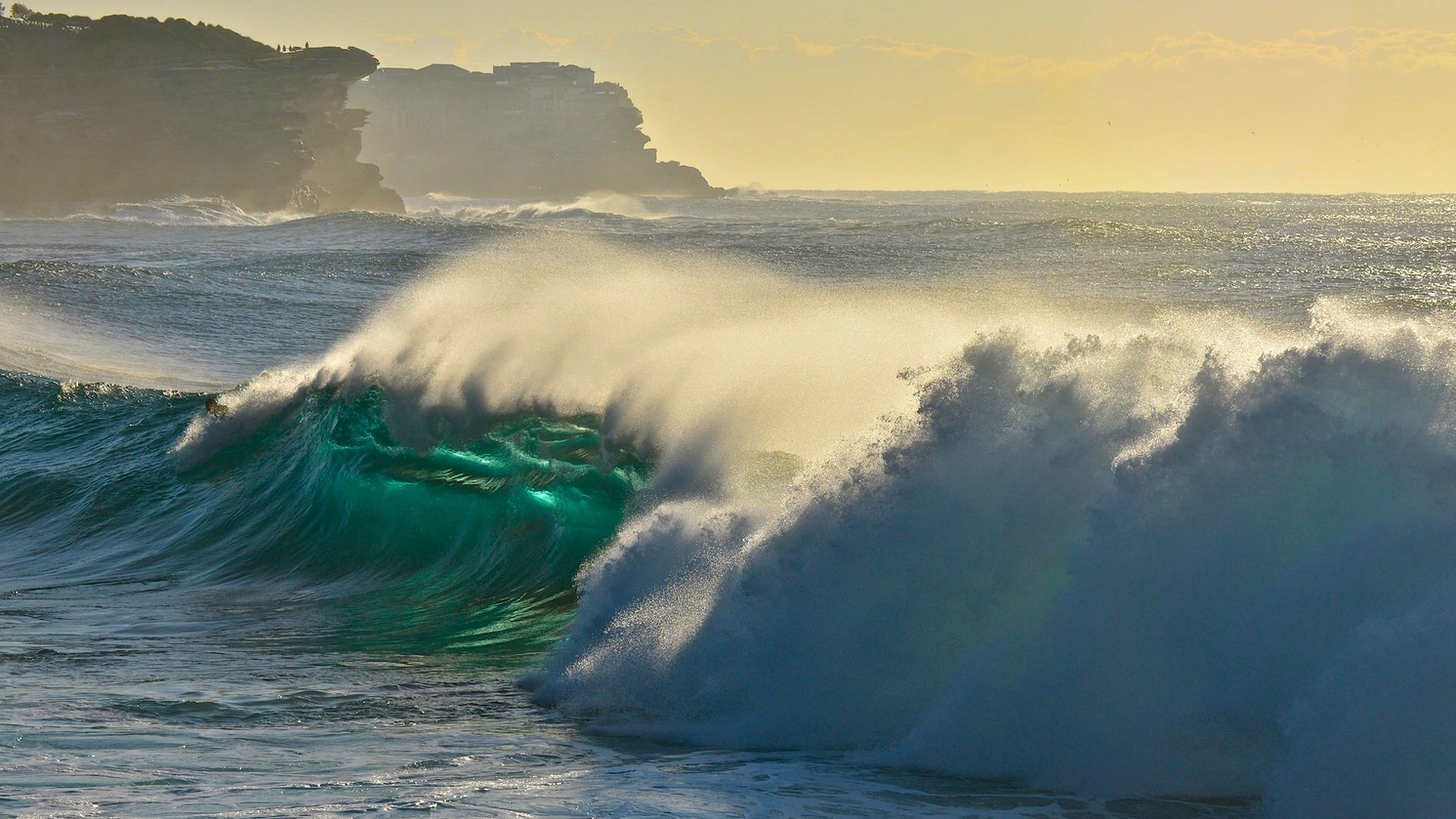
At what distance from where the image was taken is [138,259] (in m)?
38.4

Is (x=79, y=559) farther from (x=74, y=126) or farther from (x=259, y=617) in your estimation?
(x=74, y=126)

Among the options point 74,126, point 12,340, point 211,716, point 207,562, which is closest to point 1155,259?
point 12,340

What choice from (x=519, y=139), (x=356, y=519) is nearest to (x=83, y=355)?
(x=356, y=519)

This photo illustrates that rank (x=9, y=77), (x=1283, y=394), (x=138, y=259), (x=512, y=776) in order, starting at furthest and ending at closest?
(x=9, y=77) → (x=138, y=259) → (x=1283, y=394) → (x=512, y=776)

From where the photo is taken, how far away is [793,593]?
6688 mm

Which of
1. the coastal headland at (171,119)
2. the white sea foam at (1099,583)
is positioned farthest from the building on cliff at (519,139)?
the white sea foam at (1099,583)

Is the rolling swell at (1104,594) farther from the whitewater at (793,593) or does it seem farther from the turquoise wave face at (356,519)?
the turquoise wave face at (356,519)

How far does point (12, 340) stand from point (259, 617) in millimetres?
14392

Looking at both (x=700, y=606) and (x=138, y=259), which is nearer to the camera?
(x=700, y=606)

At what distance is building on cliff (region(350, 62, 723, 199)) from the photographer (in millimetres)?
141625

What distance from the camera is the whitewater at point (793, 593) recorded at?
5332 millimetres

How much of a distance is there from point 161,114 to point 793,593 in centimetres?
7757

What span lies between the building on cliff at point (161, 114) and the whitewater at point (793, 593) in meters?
64.1

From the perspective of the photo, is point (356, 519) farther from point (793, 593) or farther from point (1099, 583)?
point (1099, 583)
